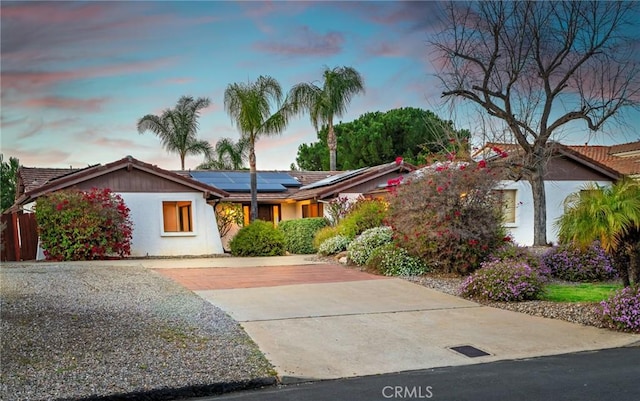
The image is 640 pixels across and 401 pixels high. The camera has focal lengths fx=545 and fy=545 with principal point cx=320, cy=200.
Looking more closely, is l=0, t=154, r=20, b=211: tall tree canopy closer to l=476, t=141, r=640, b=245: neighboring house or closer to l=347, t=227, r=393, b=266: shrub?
l=347, t=227, r=393, b=266: shrub

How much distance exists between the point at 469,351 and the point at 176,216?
61.8 feet

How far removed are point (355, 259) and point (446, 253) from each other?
3130 millimetres

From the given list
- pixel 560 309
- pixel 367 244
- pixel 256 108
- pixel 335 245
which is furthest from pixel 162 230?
pixel 560 309

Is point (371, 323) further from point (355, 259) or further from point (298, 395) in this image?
point (355, 259)

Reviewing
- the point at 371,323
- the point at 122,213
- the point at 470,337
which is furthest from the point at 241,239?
the point at 470,337

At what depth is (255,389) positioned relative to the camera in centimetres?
566

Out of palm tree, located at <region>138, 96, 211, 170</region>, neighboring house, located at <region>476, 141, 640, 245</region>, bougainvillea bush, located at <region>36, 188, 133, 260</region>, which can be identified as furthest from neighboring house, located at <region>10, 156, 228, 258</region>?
neighboring house, located at <region>476, 141, 640, 245</region>

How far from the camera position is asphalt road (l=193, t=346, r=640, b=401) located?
5199mm

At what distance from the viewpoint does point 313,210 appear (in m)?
26.0

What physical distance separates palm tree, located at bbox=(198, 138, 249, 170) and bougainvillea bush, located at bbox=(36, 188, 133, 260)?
17.3 m

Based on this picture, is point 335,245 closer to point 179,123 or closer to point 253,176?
point 253,176

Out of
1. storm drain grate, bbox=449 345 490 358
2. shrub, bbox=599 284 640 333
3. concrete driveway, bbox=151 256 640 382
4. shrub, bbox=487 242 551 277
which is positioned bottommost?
storm drain grate, bbox=449 345 490 358

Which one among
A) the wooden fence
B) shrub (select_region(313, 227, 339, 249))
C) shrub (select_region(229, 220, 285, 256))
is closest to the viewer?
the wooden fence

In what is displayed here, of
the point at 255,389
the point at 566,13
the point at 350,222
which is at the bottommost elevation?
the point at 255,389
